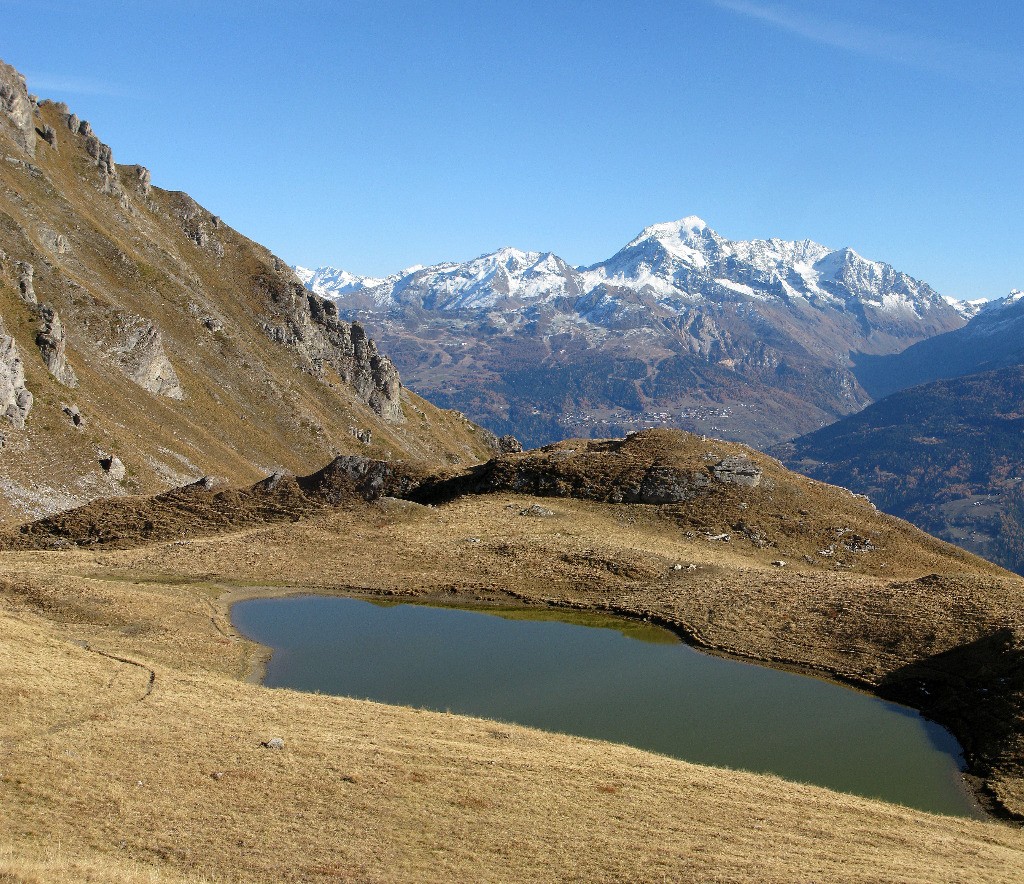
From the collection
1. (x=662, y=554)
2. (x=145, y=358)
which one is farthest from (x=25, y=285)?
(x=662, y=554)

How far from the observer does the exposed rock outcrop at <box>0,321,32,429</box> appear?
113956mm

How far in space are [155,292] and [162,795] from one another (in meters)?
170

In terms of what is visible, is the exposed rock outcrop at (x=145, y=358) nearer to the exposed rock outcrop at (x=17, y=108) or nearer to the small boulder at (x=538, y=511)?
the exposed rock outcrop at (x=17, y=108)

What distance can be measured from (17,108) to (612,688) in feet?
630

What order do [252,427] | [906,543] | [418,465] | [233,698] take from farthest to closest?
[252,427] → [418,465] → [906,543] → [233,698]

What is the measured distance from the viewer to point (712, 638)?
52312 millimetres

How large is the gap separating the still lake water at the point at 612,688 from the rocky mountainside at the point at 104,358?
222ft

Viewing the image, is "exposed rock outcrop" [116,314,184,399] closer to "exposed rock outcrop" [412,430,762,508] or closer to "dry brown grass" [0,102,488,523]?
"dry brown grass" [0,102,488,523]

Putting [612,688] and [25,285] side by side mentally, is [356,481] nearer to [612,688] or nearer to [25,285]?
[612,688]

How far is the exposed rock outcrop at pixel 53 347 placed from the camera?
128 m

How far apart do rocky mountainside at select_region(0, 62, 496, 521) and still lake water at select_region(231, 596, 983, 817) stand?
67.5 meters

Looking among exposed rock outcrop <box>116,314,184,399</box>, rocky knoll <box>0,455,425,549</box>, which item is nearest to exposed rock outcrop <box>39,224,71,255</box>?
exposed rock outcrop <box>116,314,184,399</box>

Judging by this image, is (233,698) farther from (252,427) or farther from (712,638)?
(252,427)

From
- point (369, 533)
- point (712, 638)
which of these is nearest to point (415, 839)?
point (712, 638)
